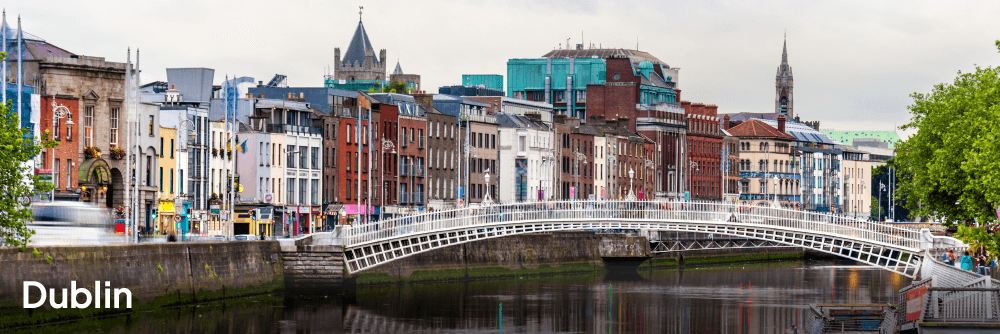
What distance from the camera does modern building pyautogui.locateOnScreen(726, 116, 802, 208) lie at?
172 m

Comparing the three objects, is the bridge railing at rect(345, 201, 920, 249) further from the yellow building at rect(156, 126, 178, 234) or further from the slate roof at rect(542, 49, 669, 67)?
the slate roof at rect(542, 49, 669, 67)

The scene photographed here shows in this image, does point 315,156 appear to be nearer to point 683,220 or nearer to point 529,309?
point 529,309

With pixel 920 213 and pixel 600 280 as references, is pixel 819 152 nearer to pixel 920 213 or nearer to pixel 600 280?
pixel 600 280

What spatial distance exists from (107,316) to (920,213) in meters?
35.4

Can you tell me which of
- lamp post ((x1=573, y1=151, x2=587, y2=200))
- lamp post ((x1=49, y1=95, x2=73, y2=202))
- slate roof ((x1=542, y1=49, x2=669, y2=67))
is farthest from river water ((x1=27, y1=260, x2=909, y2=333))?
slate roof ((x1=542, y1=49, x2=669, y2=67))

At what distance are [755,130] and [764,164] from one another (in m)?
3.46

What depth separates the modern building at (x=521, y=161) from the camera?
118750mm

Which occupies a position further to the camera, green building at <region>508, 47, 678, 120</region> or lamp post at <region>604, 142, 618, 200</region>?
green building at <region>508, 47, 678, 120</region>

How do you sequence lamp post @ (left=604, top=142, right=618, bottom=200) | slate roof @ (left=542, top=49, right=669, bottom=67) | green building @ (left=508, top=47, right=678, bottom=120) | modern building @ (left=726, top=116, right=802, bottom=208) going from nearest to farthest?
lamp post @ (left=604, top=142, right=618, bottom=200), green building @ (left=508, top=47, right=678, bottom=120), slate roof @ (left=542, top=49, right=669, bottom=67), modern building @ (left=726, top=116, right=802, bottom=208)

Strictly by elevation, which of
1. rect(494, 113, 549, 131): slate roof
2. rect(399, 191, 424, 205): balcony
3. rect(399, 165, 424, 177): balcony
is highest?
rect(494, 113, 549, 131): slate roof

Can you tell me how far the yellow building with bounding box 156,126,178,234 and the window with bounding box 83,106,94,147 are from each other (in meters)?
6.93

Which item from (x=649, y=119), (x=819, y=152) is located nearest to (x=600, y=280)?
(x=649, y=119)

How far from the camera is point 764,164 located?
172625mm

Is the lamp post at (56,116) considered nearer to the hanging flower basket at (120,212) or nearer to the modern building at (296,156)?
the hanging flower basket at (120,212)
